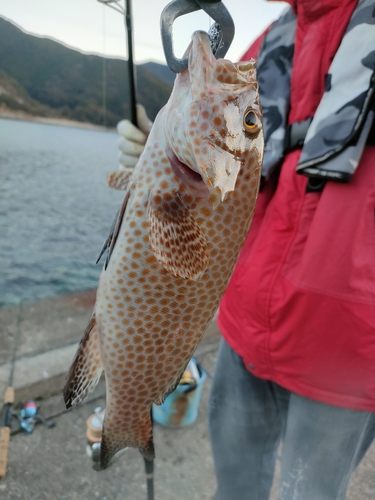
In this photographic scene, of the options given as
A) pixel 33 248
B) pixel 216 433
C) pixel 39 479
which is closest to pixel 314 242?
pixel 216 433

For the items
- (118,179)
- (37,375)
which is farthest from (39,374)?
(118,179)

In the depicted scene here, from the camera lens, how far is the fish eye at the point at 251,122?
3.44 feet

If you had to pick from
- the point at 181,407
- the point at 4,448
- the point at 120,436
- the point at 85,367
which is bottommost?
the point at 4,448

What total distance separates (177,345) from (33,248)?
10465 millimetres

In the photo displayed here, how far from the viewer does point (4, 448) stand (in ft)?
8.38

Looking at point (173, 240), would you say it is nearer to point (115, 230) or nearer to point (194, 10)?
point (115, 230)

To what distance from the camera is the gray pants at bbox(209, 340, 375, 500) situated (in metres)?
1.51

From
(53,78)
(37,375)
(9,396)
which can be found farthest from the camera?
(53,78)

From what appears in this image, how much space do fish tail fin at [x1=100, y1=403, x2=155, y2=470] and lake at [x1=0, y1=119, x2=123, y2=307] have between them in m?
6.37

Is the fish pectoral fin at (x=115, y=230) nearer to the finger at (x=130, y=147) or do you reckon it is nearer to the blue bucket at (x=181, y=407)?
the finger at (x=130, y=147)

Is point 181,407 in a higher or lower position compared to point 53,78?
lower

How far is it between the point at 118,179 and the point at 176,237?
53cm

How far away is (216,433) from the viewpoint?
2.02 metres

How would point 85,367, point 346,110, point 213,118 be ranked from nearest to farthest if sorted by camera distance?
point 213,118, point 85,367, point 346,110
